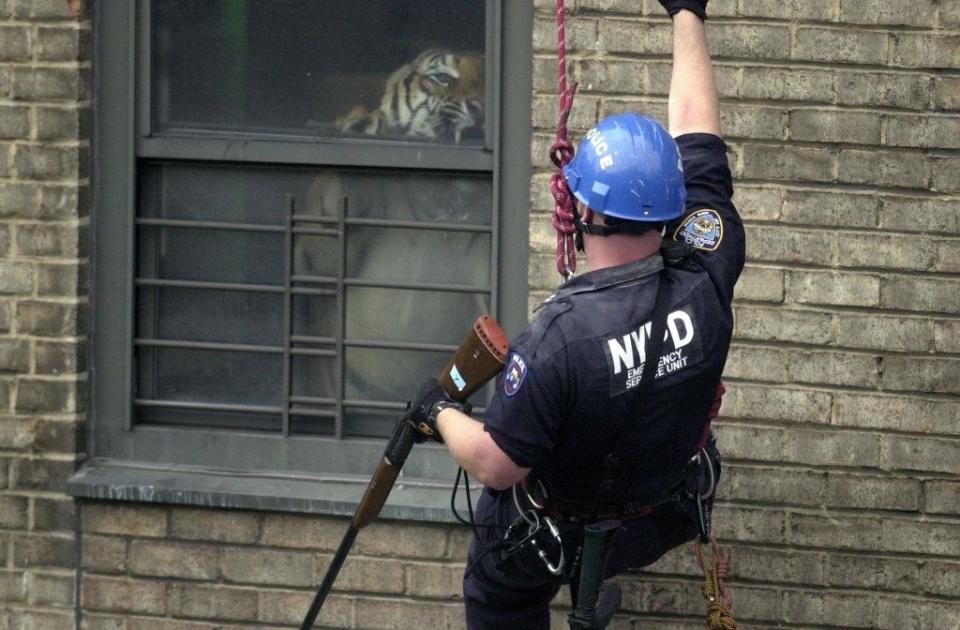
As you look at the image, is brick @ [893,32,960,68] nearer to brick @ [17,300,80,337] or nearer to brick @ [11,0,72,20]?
brick @ [11,0,72,20]

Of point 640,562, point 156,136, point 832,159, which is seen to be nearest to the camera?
point 640,562

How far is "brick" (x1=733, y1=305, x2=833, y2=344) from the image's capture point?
5.17m

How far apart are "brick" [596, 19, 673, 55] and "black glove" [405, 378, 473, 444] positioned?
4.84 ft

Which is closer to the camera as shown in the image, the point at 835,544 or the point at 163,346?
the point at 835,544

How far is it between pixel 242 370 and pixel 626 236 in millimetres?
2089

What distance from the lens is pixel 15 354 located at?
552cm

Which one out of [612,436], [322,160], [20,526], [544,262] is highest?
[322,160]

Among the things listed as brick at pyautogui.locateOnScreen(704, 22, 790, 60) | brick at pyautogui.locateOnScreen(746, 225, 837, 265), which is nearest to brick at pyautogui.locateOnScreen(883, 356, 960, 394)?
brick at pyautogui.locateOnScreen(746, 225, 837, 265)

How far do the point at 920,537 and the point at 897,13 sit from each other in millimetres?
1714

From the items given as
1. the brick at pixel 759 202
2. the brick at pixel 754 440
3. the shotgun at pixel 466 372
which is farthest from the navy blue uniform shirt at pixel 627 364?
the brick at pixel 754 440

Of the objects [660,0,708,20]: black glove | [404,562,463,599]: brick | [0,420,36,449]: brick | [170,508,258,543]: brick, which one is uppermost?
[660,0,708,20]: black glove

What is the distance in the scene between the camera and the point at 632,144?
394cm

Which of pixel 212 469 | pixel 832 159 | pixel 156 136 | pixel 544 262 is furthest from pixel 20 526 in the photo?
pixel 832 159

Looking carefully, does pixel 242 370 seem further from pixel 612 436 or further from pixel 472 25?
pixel 612 436
